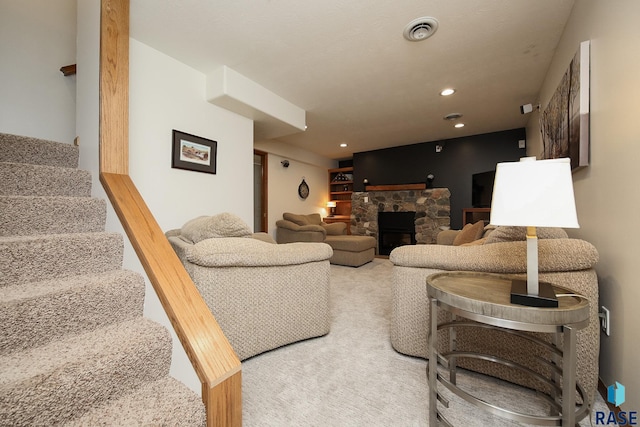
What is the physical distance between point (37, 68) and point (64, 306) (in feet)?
8.59

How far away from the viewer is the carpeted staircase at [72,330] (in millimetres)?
767

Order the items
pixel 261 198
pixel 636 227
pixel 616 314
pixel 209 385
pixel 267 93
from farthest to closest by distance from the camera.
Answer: pixel 261 198, pixel 267 93, pixel 616 314, pixel 636 227, pixel 209 385

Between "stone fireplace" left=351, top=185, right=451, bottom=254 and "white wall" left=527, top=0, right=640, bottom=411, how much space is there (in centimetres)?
380

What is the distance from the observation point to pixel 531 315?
85 centimetres

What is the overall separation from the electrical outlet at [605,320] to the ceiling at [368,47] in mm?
2007

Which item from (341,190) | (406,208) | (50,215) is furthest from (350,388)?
(341,190)

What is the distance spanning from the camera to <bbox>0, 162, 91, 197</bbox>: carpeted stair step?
138cm

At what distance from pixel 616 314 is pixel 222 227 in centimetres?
213

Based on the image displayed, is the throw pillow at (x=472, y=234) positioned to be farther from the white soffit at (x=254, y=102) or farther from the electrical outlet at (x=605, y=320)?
the white soffit at (x=254, y=102)

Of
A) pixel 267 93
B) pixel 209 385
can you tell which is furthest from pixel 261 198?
pixel 209 385

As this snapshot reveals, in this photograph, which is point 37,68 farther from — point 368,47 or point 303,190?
point 303,190

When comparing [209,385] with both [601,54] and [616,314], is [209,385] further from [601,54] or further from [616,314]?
[601,54]

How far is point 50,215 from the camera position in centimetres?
133

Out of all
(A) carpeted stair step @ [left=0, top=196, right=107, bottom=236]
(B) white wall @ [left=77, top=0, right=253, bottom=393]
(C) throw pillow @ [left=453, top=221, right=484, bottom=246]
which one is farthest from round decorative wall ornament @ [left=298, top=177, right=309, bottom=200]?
(A) carpeted stair step @ [left=0, top=196, right=107, bottom=236]
